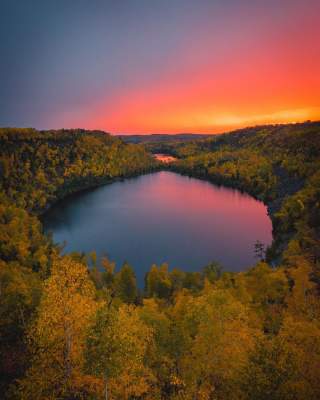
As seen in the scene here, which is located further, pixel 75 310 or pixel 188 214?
pixel 188 214

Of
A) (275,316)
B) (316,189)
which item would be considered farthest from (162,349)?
(316,189)

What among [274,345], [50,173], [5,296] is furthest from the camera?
[50,173]

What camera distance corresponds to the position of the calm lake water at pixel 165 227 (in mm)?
91375

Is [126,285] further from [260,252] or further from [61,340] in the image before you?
[260,252]

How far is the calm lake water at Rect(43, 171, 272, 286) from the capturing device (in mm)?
91375

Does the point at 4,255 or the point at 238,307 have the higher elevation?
the point at 238,307

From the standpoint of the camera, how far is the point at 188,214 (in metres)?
138

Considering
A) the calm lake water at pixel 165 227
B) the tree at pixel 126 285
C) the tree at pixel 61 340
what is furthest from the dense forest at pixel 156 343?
the calm lake water at pixel 165 227

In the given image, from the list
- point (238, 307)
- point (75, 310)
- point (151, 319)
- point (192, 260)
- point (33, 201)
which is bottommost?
point (192, 260)

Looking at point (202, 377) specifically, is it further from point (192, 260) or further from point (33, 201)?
point (33, 201)

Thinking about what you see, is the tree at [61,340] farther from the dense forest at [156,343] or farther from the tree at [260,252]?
the tree at [260,252]

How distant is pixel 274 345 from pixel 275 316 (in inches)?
811

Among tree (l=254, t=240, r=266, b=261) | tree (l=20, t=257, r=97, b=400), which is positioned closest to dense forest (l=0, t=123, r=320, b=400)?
tree (l=20, t=257, r=97, b=400)

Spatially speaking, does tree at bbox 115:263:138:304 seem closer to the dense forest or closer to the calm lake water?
the dense forest
